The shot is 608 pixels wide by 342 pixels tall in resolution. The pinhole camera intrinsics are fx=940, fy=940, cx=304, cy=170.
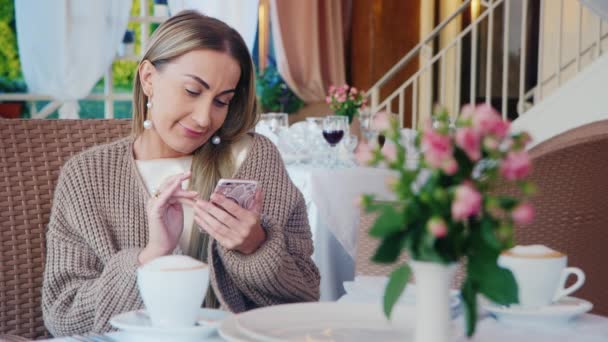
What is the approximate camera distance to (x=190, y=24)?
1.58m

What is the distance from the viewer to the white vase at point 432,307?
75cm

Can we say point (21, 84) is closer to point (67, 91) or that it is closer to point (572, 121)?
point (67, 91)

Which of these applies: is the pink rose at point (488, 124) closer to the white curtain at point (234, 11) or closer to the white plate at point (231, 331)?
the white plate at point (231, 331)

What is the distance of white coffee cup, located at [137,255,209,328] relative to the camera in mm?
986

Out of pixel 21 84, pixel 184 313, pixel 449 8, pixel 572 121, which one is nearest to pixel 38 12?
pixel 21 84

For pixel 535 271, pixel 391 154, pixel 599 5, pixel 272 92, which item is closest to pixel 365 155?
pixel 391 154

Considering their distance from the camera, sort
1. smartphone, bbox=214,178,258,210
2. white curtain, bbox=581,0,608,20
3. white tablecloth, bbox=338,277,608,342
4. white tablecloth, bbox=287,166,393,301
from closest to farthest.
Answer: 1. white tablecloth, bbox=338,277,608,342
2. smartphone, bbox=214,178,258,210
3. white tablecloth, bbox=287,166,393,301
4. white curtain, bbox=581,0,608,20

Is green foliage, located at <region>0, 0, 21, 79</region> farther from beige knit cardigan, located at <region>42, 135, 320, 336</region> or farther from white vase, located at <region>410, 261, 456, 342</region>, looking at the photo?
white vase, located at <region>410, 261, 456, 342</region>

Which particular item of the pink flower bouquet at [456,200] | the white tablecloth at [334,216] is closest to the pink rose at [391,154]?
the pink flower bouquet at [456,200]

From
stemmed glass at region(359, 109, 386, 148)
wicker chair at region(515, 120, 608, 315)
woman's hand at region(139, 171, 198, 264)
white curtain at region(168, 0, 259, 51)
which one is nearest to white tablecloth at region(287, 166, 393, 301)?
stemmed glass at region(359, 109, 386, 148)

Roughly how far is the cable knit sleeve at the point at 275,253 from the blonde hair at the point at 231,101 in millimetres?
52

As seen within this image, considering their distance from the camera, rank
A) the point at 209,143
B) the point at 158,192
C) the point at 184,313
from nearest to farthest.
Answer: the point at 184,313 → the point at 158,192 → the point at 209,143

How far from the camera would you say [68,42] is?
6.19 meters

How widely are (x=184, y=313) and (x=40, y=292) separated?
2.24ft
